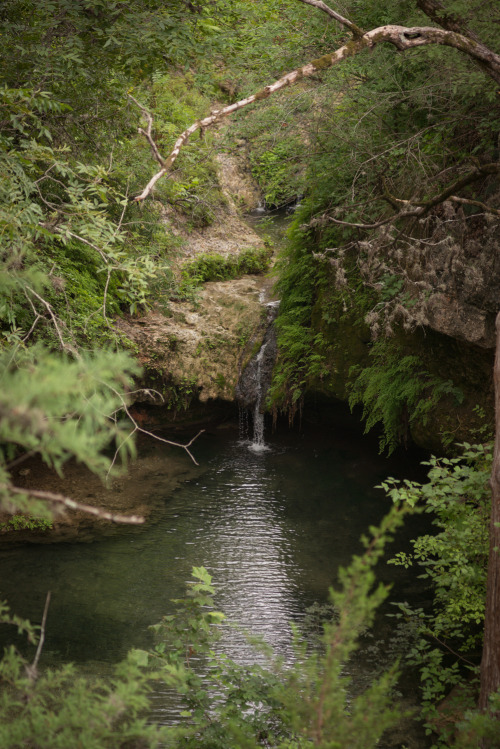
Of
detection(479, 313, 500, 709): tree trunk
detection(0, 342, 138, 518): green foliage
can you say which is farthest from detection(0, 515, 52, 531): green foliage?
detection(0, 342, 138, 518): green foliage

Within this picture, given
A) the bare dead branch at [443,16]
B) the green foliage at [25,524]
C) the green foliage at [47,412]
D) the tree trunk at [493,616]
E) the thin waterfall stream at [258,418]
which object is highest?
the bare dead branch at [443,16]

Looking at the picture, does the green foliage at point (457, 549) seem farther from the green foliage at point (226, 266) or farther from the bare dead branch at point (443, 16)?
the green foliage at point (226, 266)

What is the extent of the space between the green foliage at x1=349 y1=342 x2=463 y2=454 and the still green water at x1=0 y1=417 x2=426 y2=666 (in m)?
1.46

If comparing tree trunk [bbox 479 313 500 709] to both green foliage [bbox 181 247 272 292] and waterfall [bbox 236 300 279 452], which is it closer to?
waterfall [bbox 236 300 279 452]

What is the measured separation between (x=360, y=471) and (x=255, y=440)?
2261 mm

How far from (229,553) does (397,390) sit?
10.3ft

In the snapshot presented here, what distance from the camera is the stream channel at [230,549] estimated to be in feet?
19.6

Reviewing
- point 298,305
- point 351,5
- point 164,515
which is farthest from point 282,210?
point 164,515

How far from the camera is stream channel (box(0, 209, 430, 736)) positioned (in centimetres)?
597

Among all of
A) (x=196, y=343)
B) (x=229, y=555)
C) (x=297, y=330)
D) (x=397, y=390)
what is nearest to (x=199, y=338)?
(x=196, y=343)

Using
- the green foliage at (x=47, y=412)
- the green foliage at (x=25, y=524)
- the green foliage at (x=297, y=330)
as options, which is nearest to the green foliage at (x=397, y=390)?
the green foliage at (x=297, y=330)

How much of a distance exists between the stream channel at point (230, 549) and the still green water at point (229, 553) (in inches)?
0.6

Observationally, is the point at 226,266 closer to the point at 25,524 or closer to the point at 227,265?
the point at 227,265

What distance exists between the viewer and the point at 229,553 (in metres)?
7.49
